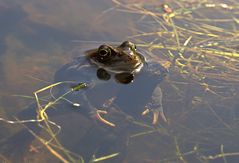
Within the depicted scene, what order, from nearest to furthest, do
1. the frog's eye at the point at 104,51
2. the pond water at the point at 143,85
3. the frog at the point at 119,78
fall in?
the pond water at the point at 143,85
the frog at the point at 119,78
the frog's eye at the point at 104,51

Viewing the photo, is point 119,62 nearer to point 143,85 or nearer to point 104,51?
point 104,51

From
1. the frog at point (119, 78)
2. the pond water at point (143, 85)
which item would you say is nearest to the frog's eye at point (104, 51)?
the frog at point (119, 78)

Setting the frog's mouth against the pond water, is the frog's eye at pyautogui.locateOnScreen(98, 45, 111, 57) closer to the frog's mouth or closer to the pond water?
the frog's mouth

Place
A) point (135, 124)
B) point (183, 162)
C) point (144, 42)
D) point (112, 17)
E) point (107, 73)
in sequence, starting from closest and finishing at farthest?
point (183, 162), point (135, 124), point (107, 73), point (144, 42), point (112, 17)

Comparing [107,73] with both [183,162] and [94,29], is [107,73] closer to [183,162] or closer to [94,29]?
[94,29]

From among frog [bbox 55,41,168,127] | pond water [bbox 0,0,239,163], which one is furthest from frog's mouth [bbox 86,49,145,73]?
pond water [bbox 0,0,239,163]

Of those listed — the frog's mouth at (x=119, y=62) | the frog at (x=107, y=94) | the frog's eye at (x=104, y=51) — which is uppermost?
the frog's eye at (x=104, y=51)

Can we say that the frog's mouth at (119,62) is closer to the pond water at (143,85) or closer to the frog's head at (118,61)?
the frog's head at (118,61)

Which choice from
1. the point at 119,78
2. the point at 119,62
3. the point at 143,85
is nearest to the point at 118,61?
the point at 119,62

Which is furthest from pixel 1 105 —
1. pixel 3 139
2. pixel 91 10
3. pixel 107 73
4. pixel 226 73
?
pixel 226 73
